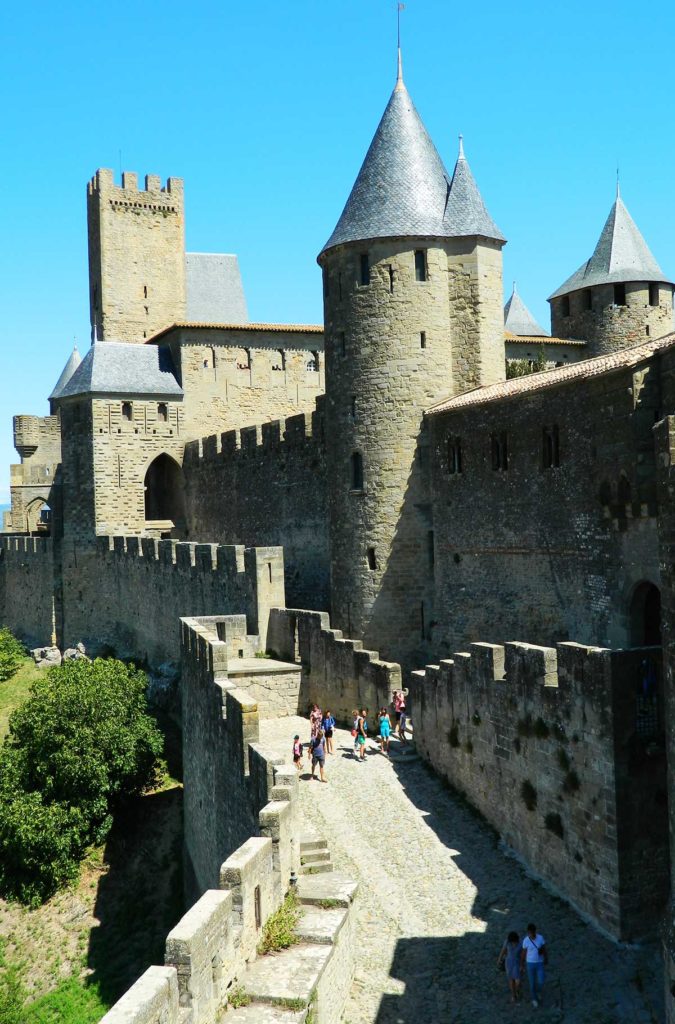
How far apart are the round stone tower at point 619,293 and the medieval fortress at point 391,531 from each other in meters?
0.09

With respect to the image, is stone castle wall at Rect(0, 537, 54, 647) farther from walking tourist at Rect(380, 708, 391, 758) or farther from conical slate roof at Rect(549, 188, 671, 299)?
walking tourist at Rect(380, 708, 391, 758)

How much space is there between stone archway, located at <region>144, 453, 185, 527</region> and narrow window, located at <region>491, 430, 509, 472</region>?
1826 centimetres

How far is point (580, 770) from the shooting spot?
43.0ft

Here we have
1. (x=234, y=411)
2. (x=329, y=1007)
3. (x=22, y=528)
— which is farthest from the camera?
(x=22, y=528)

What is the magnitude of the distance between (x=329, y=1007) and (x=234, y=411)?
92.4 ft

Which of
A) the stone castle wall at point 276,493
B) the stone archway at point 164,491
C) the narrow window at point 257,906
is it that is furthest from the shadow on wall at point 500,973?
the stone archway at point 164,491

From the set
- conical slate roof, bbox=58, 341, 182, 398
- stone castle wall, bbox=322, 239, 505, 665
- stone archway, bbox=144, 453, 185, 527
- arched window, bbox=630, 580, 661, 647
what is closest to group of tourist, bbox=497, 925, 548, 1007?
arched window, bbox=630, 580, 661, 647

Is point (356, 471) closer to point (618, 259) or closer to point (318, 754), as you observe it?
point (318, 754)

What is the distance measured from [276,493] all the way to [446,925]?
679 inches

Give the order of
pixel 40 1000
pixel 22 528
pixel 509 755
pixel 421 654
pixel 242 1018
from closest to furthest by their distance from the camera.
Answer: pixel 242 1018, pixel 509 755, pixel 40 1000, pixel 421 654, pixel 22 528

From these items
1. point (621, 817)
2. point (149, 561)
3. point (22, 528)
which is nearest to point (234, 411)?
point (149, 561)

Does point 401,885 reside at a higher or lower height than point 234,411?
lower

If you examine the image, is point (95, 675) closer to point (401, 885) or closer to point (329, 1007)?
point (401, 885)

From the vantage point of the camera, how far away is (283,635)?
941 inches
